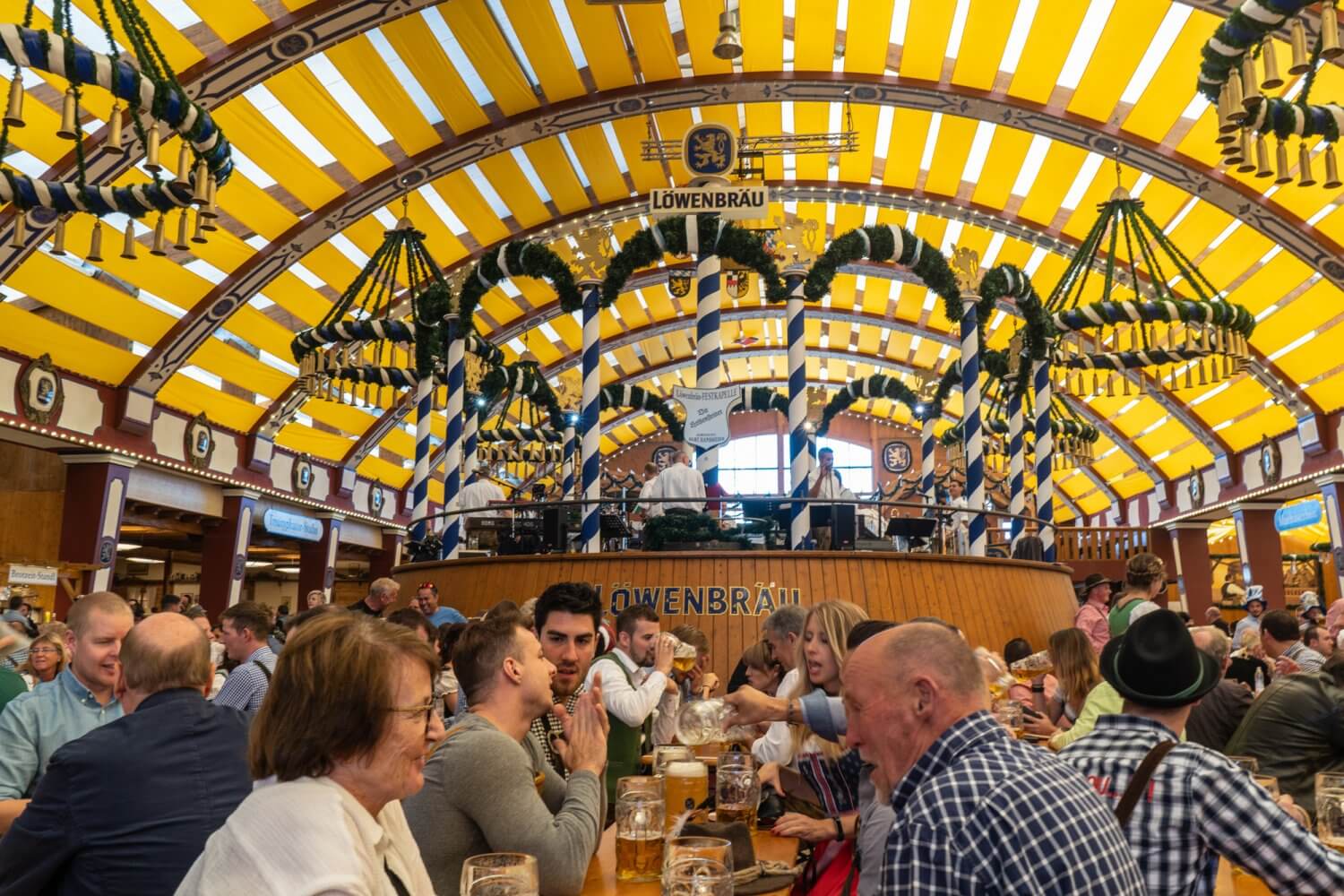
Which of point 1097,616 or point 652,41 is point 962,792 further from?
point 652,41

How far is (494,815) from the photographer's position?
183cm

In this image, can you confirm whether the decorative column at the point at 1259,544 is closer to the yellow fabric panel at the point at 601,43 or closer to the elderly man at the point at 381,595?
the yellow fabric panel at the point at 601,43

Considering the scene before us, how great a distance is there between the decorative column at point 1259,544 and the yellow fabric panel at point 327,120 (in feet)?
55.8

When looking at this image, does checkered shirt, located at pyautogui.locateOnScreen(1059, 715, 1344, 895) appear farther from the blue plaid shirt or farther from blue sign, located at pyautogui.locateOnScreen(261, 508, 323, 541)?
blue sign, located at pyautogui.locateOnScreen(261, 508, 323, 541)

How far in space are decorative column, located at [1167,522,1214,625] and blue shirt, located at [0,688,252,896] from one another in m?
23.7

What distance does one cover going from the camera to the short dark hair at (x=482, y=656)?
2.09 m

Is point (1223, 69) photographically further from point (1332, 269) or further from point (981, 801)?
point (1332, 269)

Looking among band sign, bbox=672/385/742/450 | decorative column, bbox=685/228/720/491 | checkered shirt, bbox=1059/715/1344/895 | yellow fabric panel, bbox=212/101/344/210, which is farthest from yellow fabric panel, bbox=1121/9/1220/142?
checkered shirt, bbox=1059/715/1344/895

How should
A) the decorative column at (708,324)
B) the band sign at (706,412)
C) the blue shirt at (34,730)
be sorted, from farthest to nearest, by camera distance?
the decorative column at (708,324) < the band sign at (706,412) < the blue shirt at (34,730)

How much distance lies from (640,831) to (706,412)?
304 inches

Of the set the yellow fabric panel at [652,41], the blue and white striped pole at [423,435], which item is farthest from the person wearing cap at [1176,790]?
the yellow fabric panel at [652,41]

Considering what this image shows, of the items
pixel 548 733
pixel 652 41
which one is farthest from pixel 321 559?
pixel 548 733

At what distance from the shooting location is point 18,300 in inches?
519

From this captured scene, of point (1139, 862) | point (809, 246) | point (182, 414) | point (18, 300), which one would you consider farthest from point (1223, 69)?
point (182, 414)
